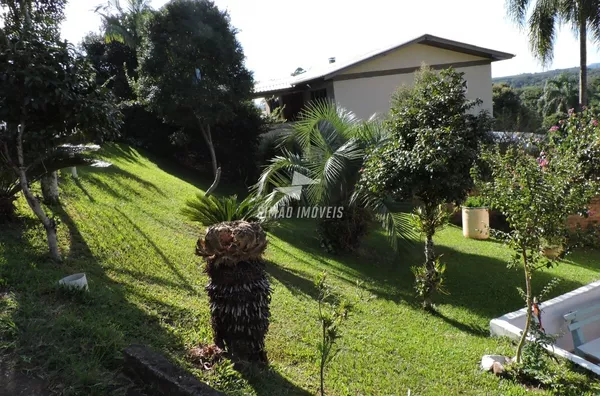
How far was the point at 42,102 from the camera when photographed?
4.26 meters

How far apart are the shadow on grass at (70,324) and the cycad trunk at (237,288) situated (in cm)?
52

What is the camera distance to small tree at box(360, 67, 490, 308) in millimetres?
5719

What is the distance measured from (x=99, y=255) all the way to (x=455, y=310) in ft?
16.8

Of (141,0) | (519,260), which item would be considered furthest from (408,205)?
(141,0)

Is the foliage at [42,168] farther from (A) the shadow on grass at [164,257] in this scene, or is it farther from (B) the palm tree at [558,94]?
(B) the palm tree at [558,94]

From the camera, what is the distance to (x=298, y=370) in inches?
156

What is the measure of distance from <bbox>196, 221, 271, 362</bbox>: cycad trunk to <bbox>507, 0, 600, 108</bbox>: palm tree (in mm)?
15554

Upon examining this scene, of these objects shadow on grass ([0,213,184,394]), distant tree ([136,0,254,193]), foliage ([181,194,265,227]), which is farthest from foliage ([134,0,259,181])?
shadow on grass ([0,213,184,394])

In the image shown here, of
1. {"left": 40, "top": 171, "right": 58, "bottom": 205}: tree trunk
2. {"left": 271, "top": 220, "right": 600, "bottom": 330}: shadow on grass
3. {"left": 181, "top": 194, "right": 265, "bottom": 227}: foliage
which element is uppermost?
{"left": 40, "top": 171, "right": 58, "bottom": 205}: tree trunk

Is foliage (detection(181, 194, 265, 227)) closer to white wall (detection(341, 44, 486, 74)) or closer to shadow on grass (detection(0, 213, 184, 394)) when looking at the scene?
shadow on grass (detection(0, 213, 184, 394))

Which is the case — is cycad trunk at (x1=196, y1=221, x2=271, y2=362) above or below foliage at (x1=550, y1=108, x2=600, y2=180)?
below

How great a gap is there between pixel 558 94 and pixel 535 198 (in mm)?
48511

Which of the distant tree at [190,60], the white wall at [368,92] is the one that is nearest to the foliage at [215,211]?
the distant tree at [190,60]

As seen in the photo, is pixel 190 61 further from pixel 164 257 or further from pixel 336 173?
pixel 164 257
